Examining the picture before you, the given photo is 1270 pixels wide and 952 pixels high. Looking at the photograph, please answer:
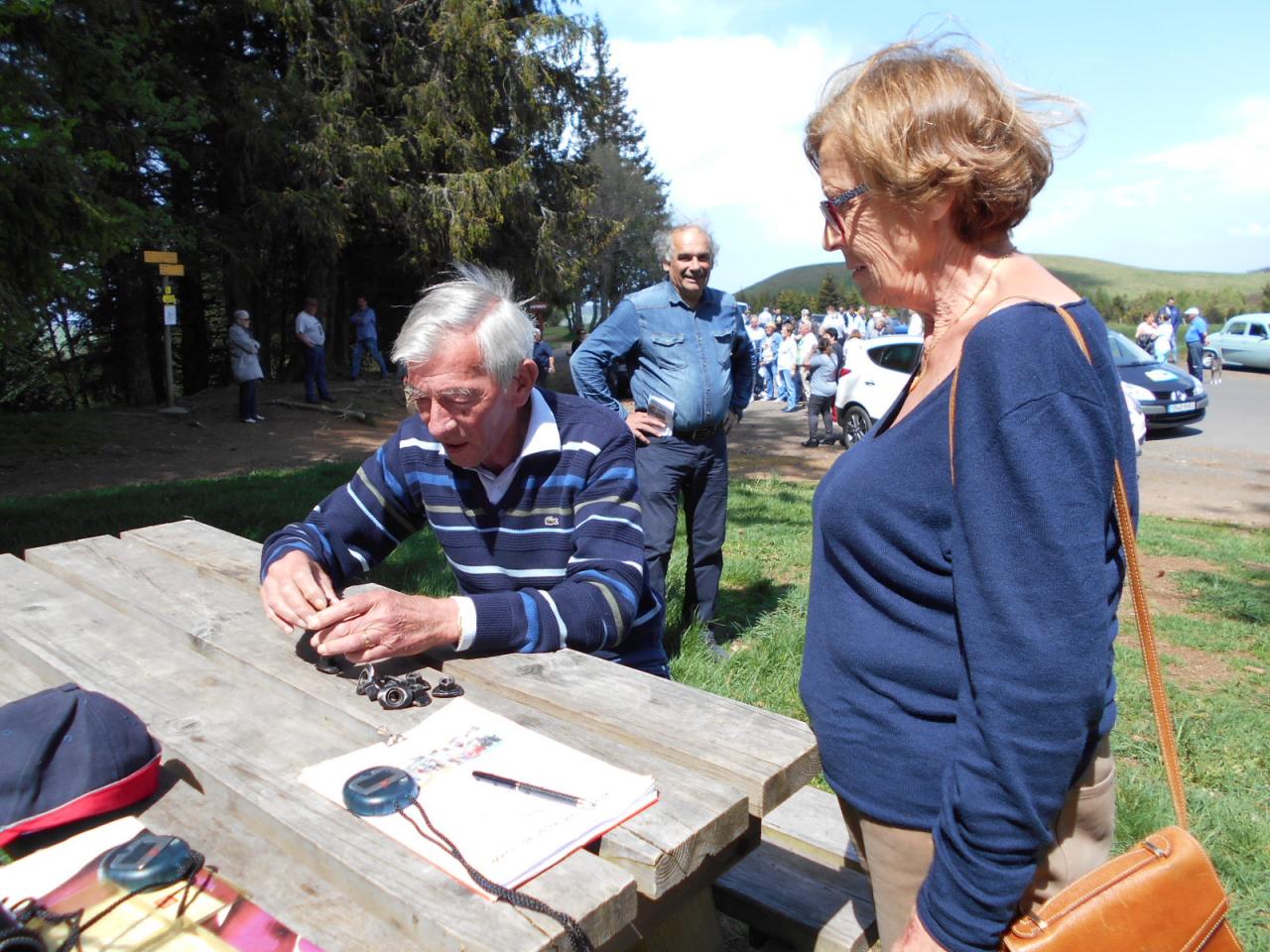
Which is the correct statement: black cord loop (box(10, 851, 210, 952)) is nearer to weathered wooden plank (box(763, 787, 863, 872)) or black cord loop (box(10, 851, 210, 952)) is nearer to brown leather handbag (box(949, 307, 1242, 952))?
brown leather handbag (box(949, 307, 1242, 952))

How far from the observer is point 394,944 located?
1.21m

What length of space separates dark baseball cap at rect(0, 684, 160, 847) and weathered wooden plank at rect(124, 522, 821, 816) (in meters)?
0.64

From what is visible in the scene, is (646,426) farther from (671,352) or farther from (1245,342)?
(1245,342)

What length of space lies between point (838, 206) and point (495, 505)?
1276 millimetres

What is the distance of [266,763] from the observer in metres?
1.60

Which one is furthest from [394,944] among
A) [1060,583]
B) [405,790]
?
[1060,583]

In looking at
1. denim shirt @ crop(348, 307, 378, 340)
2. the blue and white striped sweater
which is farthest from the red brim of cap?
denim shirt @ crop(348, 307, 378, 340)

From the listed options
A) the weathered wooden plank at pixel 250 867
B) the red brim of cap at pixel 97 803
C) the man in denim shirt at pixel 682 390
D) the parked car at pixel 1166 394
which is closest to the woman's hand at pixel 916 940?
the weathered wooden plank at pixel 250 867

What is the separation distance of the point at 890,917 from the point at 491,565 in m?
1.31

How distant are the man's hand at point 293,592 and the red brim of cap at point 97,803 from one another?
0.58 meters

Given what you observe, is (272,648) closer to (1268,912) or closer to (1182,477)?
(1268,912)

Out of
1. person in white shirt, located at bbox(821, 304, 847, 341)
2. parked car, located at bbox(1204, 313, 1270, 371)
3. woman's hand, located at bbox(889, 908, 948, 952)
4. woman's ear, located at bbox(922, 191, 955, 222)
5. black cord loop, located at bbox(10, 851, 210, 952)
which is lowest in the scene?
parked car, located at bbox(1204, 313, 1270, 371)

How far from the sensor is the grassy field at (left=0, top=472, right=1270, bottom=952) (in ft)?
10.2

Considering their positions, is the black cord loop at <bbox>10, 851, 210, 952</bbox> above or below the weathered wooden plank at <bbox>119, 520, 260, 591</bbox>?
below
